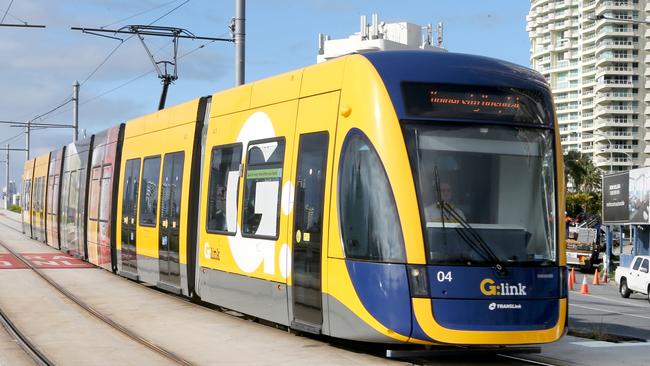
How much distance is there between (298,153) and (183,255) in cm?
480

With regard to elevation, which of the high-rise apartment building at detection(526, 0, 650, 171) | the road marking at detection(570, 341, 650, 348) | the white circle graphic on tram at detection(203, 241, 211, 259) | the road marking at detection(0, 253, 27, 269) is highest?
the high-rise apartment building at detection(526, 0, 650, 171)

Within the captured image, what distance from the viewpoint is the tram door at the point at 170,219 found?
1612 cm

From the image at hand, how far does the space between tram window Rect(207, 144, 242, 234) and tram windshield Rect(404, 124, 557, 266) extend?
4100 millimetres

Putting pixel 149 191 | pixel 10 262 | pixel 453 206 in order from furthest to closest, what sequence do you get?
pixel 10 262 < pixel 149 191 < pixel 453 206

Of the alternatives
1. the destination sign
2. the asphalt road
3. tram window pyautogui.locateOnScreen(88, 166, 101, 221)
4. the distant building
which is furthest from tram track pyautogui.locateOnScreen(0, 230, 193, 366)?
the distant building

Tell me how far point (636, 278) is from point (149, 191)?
56.0 feet

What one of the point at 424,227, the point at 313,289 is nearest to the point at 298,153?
the point at 313,289

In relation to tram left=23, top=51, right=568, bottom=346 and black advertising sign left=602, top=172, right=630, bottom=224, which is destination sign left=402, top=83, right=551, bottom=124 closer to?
tram left=23, top=51, right=568, bottom=346

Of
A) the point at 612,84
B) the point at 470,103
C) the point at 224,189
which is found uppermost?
the point at 612,84

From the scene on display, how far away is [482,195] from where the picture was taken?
1005 centimetres

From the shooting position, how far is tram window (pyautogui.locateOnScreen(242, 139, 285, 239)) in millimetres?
12109

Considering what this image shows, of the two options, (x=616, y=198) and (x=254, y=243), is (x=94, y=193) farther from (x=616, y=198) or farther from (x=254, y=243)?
(x=616, y=198)

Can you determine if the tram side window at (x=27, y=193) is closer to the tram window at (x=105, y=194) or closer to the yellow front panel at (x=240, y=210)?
the tram window at (x=105, y=194)

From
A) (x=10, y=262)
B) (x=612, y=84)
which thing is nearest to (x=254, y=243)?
(x=10, y=262)
